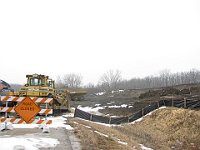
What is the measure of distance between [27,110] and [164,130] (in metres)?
10.9

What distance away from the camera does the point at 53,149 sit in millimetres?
6680

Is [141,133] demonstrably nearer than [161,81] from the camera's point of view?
Yes

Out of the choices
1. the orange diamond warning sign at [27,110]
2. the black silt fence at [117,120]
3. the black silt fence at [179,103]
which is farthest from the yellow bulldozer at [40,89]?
the orange diamond warning sign at [27,110]

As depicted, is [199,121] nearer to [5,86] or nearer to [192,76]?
[5,86]

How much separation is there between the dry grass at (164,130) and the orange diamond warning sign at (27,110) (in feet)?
7.77

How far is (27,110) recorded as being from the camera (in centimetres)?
942

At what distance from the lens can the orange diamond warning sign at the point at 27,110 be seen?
9.34 m

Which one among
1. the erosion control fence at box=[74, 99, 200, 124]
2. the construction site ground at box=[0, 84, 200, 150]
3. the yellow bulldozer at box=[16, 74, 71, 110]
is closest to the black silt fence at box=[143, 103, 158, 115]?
the erosion control fence at box=[74, 99, 200, 124]

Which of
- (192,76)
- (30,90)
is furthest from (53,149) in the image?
(192,76)

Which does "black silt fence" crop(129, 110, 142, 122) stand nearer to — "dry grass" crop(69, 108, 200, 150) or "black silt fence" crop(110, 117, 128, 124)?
"black silt fence" crop(110, 117, 128, 124)

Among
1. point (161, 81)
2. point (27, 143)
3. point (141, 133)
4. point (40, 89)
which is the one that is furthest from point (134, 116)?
point (161, 81)

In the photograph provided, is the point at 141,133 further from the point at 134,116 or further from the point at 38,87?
the point at 38,87

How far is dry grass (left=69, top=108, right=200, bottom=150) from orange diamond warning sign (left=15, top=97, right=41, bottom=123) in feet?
7.77

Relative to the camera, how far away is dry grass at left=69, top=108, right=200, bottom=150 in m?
13.1
